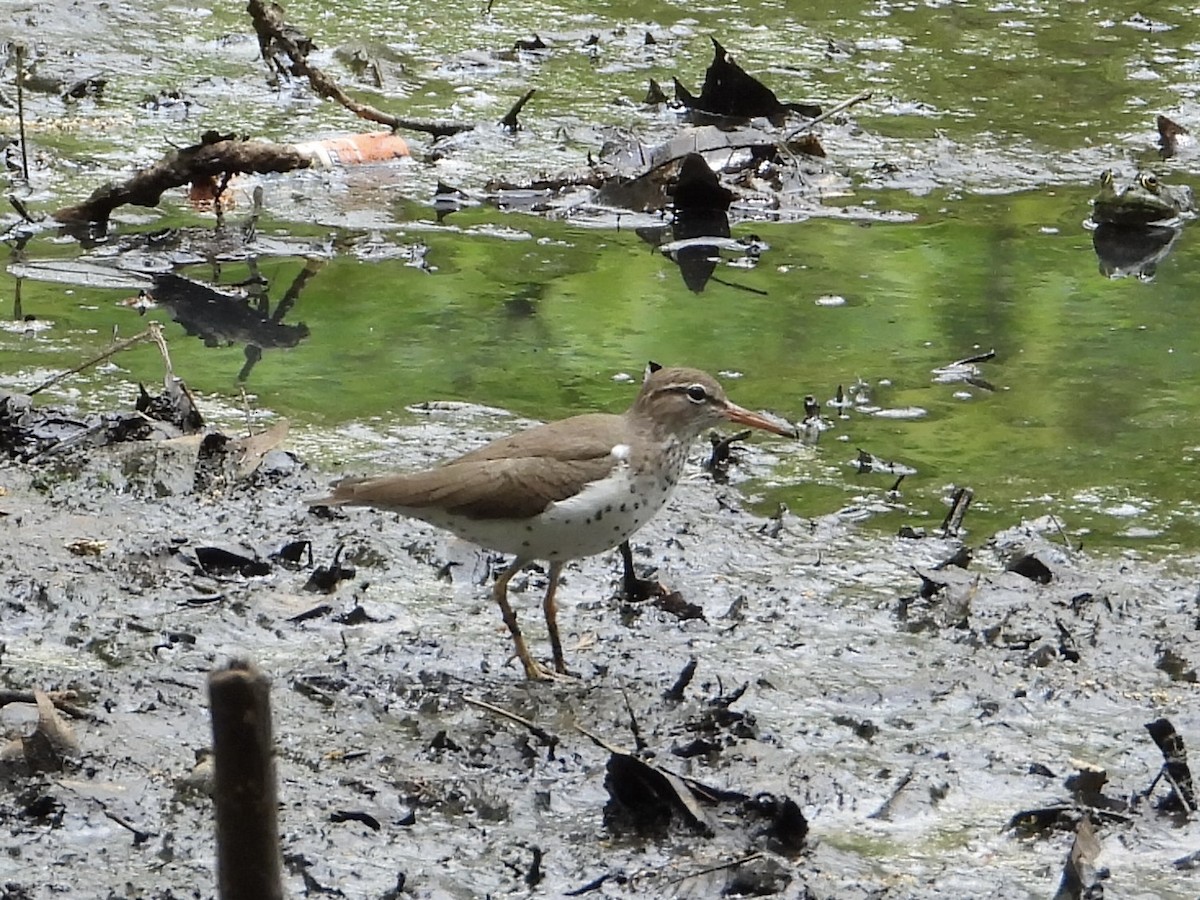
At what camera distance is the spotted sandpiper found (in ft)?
16.7

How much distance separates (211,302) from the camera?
815cm

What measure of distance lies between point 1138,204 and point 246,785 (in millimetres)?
8133

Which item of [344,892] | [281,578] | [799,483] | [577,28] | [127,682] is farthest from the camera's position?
[577,28]

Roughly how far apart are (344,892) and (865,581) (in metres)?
2.30

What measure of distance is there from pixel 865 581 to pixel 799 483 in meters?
0.79

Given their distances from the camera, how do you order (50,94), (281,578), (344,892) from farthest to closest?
(50,94) → (281,578) → (344,892)

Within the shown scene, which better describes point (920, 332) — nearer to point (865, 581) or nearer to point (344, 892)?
point (865, 581)

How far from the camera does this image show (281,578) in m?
5.64

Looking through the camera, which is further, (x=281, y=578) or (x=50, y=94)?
(x=50, y=94)

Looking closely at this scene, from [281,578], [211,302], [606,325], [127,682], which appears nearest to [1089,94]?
[606,325]

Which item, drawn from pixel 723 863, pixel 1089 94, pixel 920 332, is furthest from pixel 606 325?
pixel 1089 94

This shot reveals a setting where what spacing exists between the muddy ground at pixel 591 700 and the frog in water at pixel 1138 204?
353 centimetres

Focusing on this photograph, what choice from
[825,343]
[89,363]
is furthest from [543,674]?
[825,343]

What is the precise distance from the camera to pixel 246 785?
173 centimetres
